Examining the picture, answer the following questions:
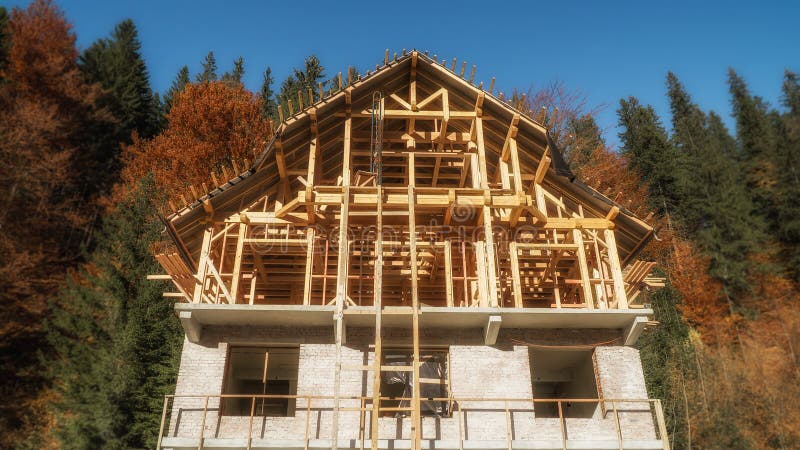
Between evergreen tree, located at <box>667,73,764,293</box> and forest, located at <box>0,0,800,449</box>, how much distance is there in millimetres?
130

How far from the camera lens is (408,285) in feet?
61.5

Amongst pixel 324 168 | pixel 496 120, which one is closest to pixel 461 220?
pixel 496 120


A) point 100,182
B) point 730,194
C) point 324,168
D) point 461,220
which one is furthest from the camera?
point 730,194

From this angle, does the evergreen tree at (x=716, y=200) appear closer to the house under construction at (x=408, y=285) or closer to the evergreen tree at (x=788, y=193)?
the evergreen tree at (x=788, y=193)

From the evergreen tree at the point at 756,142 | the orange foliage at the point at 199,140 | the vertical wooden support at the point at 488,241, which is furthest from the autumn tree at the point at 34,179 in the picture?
the evergreen tree at the point at 756,142

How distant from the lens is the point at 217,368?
13.4 meters

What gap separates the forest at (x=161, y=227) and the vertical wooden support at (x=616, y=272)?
3.80 meters

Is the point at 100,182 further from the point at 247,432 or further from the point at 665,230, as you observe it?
the point at 665,230

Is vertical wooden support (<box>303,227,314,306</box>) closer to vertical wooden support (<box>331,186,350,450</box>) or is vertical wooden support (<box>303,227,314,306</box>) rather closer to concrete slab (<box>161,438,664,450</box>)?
vertical wooden support (<box>331,186,350,450</box>)

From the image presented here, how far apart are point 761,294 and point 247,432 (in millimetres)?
29571

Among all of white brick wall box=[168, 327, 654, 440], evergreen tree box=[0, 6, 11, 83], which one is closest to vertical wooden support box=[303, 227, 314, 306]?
white brick wall box=[168, 327, 654, 440]

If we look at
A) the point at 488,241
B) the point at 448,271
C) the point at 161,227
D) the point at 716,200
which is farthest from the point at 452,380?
the point at 716,200

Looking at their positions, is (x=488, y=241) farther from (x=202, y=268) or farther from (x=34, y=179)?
(x=34, y=179)

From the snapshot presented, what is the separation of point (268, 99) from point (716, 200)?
107 feet
